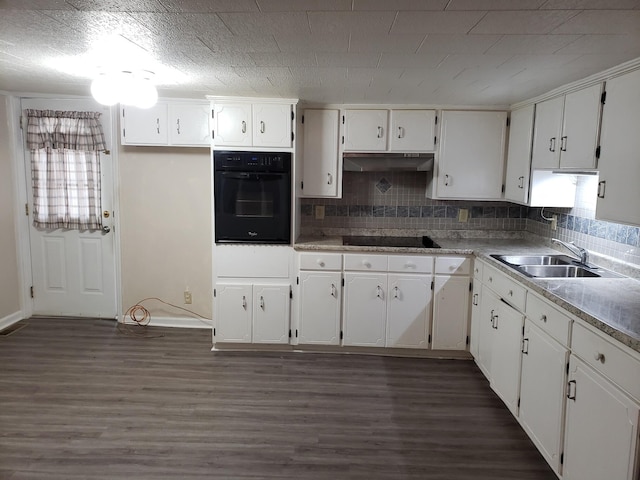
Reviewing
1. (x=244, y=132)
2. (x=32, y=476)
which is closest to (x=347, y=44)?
(x=244, y=132)

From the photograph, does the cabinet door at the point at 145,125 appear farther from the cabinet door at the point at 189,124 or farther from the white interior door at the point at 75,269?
the white interior door at the point at 75,269

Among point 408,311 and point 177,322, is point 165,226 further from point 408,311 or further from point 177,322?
point 408,311

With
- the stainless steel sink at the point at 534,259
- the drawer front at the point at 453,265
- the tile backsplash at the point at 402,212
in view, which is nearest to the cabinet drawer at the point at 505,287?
the stainless steel sink at the point at 534,259

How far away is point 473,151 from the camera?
3848mm

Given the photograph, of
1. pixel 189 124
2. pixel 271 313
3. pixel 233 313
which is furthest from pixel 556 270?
pixel 189 124

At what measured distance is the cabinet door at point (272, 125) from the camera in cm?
362

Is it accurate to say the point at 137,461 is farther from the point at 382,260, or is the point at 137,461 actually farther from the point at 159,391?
the point at 382,260

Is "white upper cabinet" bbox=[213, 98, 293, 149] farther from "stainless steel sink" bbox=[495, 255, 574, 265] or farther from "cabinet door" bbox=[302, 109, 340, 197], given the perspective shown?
"stainless steel sink" bbox=[495, 255, 574, 265]

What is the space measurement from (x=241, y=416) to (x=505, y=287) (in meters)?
1.89

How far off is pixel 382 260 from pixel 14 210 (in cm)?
348

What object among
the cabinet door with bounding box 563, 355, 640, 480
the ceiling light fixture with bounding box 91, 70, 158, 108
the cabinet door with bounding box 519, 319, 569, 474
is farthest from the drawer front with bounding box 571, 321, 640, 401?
the ceiling light fixture with bounding box 91, 70, 158, 108

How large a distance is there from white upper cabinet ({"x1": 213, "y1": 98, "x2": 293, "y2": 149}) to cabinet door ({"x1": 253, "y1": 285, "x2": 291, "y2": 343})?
1.19m

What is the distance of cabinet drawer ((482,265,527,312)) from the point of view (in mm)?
Result: 2703

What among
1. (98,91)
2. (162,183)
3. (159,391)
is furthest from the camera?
(162,183)
